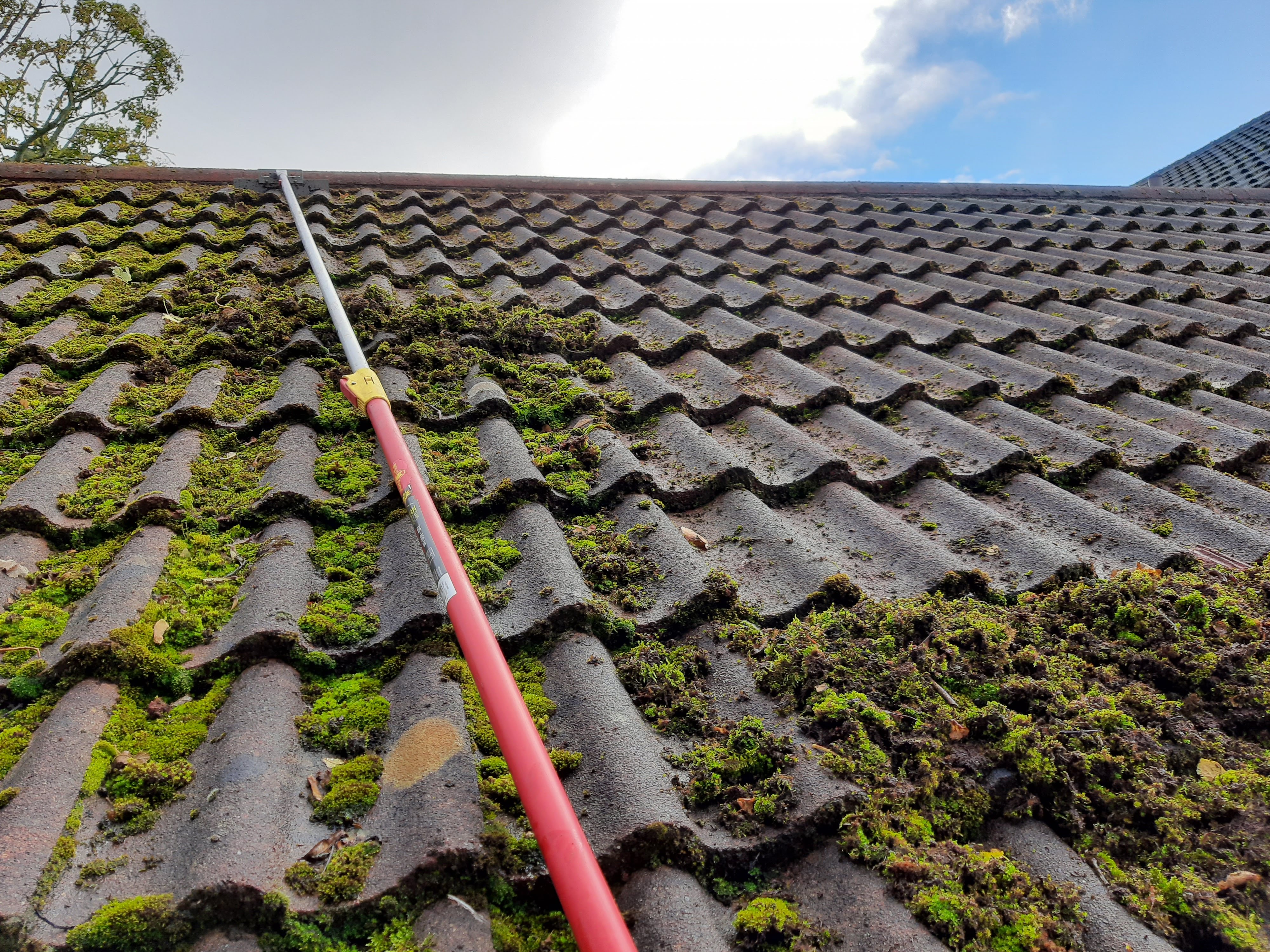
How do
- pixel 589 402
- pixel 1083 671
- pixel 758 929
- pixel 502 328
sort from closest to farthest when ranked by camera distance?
pixel 758 929 → pixel 1083 671 → pixel 589 402 → pixel 502 328

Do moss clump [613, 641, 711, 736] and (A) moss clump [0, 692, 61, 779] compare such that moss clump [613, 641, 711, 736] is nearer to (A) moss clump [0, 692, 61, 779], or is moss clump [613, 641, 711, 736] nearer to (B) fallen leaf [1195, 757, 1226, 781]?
Result: (B) fallen leaf [1195, 757, 1226, 781]

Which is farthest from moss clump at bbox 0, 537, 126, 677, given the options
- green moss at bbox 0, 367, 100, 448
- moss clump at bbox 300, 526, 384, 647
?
green moss at bbox 0, 367, 100, 448

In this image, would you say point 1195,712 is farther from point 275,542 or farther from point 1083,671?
point 275,542

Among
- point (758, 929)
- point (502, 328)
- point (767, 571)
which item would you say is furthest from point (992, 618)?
point (502, 328)

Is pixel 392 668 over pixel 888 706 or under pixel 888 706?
over

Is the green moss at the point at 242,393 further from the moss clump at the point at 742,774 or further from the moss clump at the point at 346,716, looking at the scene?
the moss clump at the point at 742,774

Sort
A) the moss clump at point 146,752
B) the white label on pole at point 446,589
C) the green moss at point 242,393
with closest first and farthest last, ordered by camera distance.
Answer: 1. the moss clump at point 146,752
2. the white label on pole at point 446,589
3. the green moss at point 242,393

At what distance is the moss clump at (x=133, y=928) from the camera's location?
0.97 m

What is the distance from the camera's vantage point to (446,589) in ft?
4.75

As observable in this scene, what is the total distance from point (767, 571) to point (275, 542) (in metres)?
1.17

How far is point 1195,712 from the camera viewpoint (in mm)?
1433

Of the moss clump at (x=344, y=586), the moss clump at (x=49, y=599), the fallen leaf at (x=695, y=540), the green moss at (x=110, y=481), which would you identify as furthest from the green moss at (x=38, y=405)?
the fallen leaf at (x=695, y=540)

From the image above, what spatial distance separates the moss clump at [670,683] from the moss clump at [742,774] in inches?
2.2

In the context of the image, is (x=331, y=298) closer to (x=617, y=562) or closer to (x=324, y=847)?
(x=617, y=562)
